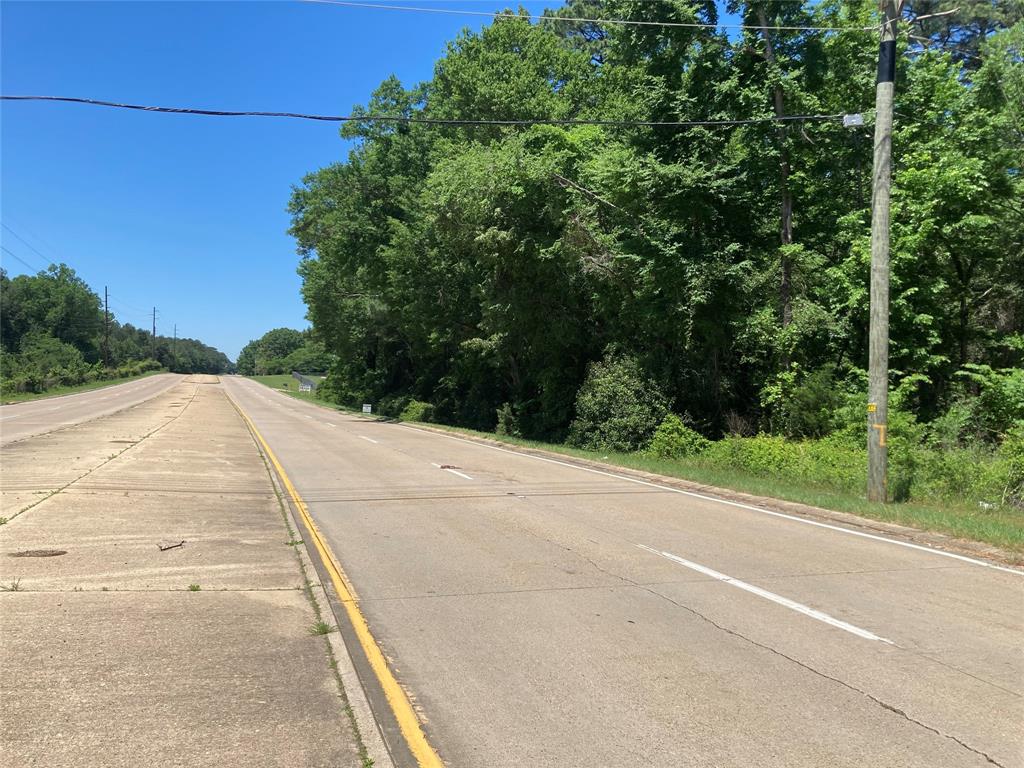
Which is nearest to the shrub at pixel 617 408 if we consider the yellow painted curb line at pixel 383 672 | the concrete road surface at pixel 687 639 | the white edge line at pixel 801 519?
the white edge line at pixel 801 519

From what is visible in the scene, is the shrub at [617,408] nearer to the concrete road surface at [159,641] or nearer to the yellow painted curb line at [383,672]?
the concrete road surface at [159,641]

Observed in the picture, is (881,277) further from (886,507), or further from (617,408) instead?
(617,408)

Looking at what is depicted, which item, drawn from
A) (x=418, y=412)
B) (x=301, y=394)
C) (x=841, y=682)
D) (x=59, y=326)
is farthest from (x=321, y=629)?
(x=59, y=326)

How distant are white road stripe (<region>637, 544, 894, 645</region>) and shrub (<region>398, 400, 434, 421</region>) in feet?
125

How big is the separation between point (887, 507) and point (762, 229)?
1434 cm

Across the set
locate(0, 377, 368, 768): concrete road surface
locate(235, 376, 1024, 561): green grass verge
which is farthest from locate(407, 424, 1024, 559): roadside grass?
locate(0, 377, 368, 768): concrete road surface

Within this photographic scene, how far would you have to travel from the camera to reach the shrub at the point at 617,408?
24516 millimetres

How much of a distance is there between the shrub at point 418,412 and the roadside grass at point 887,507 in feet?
94.7

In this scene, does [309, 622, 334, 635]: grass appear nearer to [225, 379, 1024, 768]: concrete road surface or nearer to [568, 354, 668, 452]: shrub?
[225, 379, 1024, 768]: concrete road surface

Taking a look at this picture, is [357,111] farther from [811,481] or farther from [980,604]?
[980,604]

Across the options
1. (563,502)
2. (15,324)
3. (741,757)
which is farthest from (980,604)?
(15,324)

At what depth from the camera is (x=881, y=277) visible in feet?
40.4

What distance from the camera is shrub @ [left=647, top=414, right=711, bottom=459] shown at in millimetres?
22500

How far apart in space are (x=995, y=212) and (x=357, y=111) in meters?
34.8
